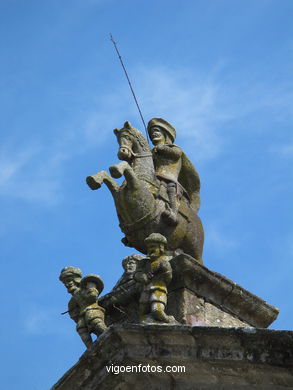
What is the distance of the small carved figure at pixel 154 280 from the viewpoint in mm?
10961

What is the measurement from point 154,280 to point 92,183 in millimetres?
1369

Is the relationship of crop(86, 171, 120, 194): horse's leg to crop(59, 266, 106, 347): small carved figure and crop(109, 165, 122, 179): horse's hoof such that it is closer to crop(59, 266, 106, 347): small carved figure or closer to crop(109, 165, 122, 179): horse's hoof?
crop(109, 165, 122, 179): horse's hoof

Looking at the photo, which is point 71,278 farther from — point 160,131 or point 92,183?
point 160,131

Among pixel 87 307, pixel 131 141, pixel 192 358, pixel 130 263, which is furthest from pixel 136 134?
pixel 192 358

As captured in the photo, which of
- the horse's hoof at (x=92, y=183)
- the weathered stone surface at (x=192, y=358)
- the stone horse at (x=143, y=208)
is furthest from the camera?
the stone horse at (x=143, y=208)

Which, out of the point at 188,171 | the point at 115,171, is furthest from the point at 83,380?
the point at 188,171

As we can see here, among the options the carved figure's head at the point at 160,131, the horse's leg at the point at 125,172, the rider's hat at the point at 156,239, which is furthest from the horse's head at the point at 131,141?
the rider's hat at the point at 156,239

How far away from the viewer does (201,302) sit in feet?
38.4

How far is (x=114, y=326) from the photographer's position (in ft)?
34.1

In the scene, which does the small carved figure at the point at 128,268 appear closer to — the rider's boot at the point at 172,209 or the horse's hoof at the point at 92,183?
the rider's boot at the point at 172,209

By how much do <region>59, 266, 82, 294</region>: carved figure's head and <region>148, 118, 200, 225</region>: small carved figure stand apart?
135 cm

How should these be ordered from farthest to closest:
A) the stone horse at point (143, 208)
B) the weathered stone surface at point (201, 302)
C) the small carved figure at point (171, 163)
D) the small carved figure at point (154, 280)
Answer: the small carved figure at point (171, 163), the stone horse at point (143, 208), the weathered stone surface at point (201, 302), the small carved figure at point (154, 280)

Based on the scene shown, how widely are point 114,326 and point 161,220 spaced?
2.08 m

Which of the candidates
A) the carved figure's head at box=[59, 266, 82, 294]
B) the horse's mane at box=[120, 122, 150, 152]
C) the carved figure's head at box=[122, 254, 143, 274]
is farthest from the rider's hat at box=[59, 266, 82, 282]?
the horse's mane at box=[120, 122, 150, 152]
